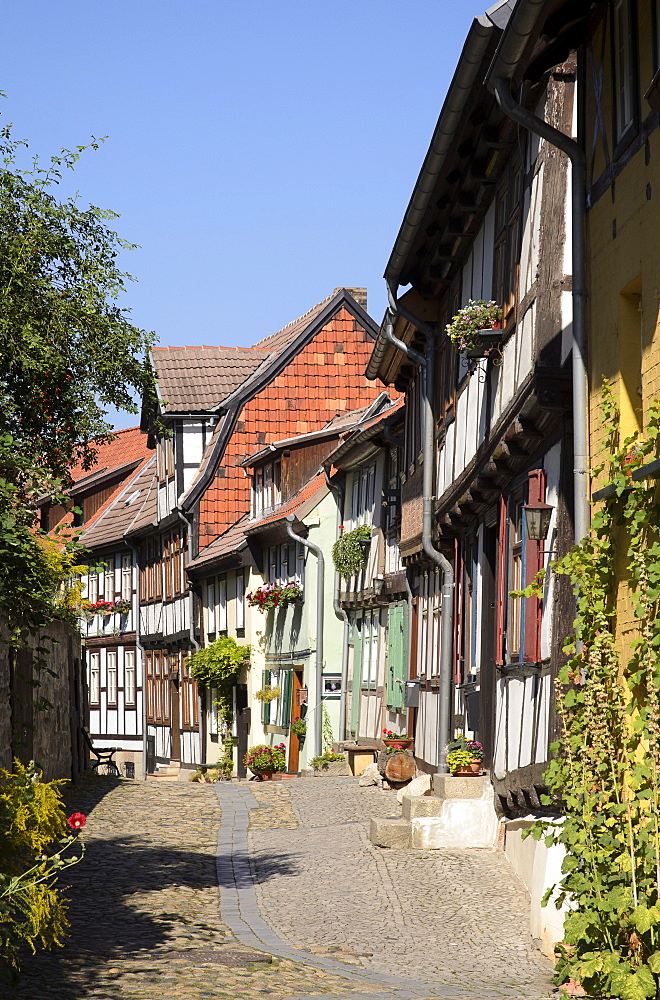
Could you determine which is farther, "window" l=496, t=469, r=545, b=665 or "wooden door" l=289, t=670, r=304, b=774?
"wooden door" l=289, t=670, r=304, b=774

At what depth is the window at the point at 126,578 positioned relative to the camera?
42906mm

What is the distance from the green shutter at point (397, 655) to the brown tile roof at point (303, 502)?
20.2 ft

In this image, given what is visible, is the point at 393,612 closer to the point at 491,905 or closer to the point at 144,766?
the point at 491,905

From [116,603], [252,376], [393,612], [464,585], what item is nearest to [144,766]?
[116,603]

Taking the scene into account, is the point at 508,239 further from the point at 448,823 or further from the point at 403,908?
the point at 403,908

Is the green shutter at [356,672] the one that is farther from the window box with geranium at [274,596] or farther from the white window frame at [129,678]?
the white window frame at [129,678]

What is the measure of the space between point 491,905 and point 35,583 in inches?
173

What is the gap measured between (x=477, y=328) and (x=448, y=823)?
482 cm

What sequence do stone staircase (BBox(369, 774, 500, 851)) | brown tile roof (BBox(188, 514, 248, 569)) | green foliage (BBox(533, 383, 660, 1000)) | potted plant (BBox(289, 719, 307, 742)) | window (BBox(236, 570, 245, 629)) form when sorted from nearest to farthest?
green foliage (BBox(533, 383, 660, 1000)) → stone staircase (BBox(369, 774, 500, 851)) → potted plant (BBox(289, 719, 307, 742)) → brown tile roof (BBox(188, 514, 248, 569)) → window (BBox(236, 570, 245, 629))

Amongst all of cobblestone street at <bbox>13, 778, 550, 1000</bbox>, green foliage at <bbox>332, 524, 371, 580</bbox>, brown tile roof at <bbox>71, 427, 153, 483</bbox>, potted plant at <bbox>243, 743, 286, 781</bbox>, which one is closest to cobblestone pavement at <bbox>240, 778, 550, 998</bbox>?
cobblestone street at <bbox>13, 778, 550, 1000</bbox>

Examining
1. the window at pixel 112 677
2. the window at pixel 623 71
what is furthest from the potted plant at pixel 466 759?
the window at pixel 112 677

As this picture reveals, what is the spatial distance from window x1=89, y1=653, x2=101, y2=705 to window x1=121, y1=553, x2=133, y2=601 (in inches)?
123

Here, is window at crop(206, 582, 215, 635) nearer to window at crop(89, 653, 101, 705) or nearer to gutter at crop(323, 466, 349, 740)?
gutter at crop(323, 466, 349, 740)

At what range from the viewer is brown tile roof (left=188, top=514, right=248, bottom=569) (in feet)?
103
